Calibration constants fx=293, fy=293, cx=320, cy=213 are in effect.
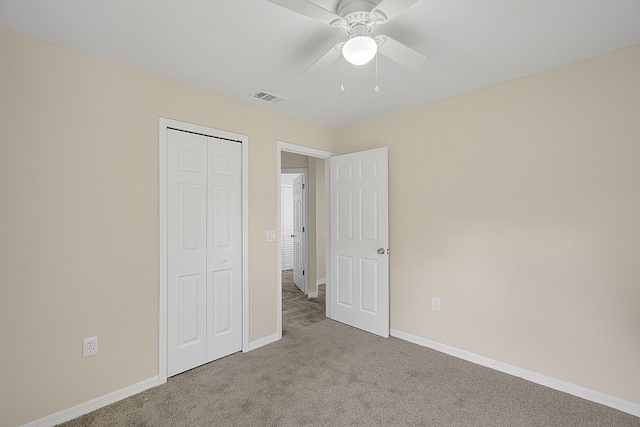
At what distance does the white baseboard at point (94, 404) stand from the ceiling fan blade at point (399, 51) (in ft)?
9.30

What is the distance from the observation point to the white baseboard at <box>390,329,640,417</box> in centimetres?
199

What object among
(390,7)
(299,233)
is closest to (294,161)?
(299,233)

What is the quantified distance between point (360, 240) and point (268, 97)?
1844mm

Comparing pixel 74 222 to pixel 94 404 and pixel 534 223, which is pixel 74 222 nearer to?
pixel 94 404

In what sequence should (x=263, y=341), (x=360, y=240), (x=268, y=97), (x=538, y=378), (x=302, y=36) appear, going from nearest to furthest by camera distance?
(x=302, y=36) → (x=538, y=378) → (x=268, y=97) → (x=263, y=341) → (x=360, y=240)

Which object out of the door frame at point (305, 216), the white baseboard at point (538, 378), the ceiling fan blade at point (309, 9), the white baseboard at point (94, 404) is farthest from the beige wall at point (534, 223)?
the white baseboard at point (94, 404)

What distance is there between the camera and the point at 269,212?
→ 313 cm

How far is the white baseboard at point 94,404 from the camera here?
185 cm

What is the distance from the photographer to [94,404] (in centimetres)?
202

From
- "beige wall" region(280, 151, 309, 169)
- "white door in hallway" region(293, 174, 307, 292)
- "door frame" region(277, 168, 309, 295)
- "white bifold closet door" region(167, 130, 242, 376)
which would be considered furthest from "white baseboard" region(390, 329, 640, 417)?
"beige wall" region(280, 151, 309, 169)

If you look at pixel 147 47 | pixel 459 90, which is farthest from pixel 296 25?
pixel 459 90

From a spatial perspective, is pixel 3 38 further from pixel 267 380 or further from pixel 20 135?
pixel 267 380

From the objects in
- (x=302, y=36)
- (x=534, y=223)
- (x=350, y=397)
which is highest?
(x=302, y=36)

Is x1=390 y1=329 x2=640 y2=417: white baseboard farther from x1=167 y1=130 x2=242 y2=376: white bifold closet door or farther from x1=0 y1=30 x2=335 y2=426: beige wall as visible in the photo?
x1=0 y1=30 x2=335 y2=426: beige wall
